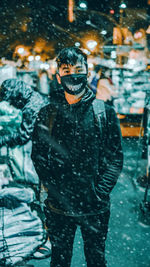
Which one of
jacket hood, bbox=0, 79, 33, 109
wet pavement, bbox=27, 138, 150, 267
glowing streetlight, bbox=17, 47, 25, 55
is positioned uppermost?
glowing streetlight, bbox=17, 47, 25, 55

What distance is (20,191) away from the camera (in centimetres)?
276

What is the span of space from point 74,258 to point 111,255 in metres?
0.42

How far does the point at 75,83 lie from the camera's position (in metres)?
1.59

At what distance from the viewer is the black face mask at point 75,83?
1.59 m

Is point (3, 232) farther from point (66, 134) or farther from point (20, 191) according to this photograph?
point (66, 134)

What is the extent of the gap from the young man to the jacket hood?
4.30 ft

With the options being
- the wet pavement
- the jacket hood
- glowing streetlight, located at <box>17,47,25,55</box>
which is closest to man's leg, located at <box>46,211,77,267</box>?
the wet pavement

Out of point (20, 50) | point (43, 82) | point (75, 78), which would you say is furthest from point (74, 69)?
point (20, 50)

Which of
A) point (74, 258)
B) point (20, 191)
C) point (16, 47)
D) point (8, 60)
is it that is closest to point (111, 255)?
point (74, 258)

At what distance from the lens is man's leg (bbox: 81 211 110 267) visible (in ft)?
5.18

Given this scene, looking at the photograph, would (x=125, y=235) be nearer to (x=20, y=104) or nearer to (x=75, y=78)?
(x=20, y=104)

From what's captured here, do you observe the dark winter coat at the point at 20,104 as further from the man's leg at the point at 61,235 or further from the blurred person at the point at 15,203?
the man's leg at the point at 61,235

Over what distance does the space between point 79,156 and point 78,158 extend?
2 cm

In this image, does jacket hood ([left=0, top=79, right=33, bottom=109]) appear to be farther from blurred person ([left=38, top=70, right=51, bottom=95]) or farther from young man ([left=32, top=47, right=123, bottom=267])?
blurred person ([left=38, top=70, right=51, bottom=95])
